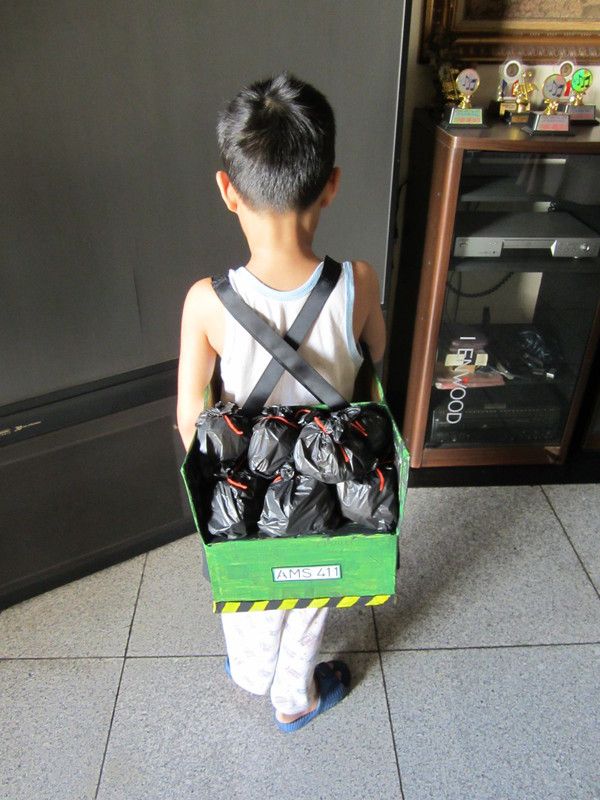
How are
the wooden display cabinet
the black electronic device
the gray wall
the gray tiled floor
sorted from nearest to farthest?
Result: the gray wall, the gray tiled floor, the wooden display cabinet, the black electronic device

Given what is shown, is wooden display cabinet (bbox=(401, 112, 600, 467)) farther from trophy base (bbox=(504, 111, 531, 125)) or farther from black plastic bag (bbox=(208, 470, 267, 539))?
black plastic bag (bbox=(208, 470, 267, 539))

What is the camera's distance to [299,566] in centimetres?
95

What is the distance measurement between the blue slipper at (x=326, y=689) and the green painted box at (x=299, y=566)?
24.3 inches

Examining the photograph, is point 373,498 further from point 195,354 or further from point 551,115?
point 551,115

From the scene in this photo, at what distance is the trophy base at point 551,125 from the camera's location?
158 centimetres

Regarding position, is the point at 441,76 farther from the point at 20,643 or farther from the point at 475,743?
the point at 20,643

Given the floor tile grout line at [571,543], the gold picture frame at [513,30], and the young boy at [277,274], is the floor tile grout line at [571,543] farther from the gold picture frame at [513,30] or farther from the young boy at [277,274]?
the gold picture frame at [513,30]

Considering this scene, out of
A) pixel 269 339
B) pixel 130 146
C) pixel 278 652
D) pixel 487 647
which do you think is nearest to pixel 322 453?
pixel 269 339

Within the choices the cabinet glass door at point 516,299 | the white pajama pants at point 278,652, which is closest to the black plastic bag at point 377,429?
the white pajama pants at point 278,652

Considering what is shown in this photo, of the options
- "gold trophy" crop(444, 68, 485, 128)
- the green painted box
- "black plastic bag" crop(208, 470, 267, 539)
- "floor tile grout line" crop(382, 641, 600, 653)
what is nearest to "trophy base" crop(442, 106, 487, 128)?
"gold trophy" crop(444, 68, 485, 128)

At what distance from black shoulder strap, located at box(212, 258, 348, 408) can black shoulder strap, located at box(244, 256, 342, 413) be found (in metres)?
0.02

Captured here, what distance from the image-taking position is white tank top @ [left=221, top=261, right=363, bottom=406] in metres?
0.95

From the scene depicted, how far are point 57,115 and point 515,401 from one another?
1818 mm

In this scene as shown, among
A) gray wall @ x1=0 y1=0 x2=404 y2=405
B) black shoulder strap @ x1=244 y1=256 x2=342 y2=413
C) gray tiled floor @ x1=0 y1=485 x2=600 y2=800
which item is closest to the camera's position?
black shoulder strap @ x1=244 y1=256 x2=342 y2=413
